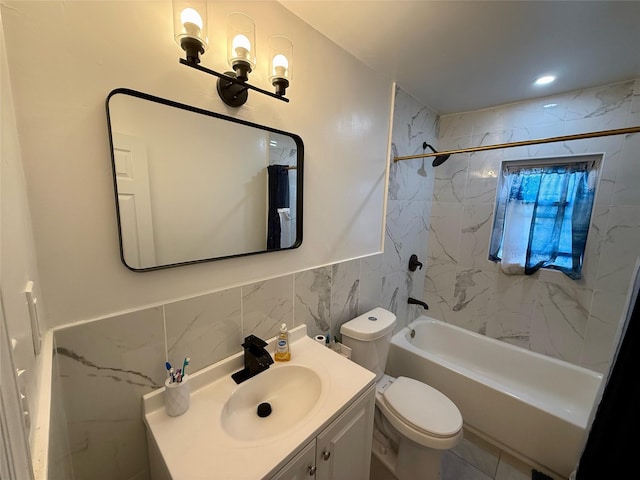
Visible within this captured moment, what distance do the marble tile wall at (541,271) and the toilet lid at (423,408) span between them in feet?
2.91

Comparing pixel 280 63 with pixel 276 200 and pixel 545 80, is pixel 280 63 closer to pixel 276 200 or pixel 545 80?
pixel 276 200

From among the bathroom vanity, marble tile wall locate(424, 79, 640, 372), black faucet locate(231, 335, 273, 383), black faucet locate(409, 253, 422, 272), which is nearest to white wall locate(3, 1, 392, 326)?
black faucet locate(231, 335, 273, 383)

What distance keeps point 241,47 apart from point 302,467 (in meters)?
1.39

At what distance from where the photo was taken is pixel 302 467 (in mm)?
812

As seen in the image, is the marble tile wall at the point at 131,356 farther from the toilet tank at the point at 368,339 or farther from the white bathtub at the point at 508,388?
the white bathtub at the point at 508,388

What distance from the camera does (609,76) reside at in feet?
5.13

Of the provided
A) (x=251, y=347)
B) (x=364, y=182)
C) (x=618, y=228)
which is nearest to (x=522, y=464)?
(x=618, y=228)

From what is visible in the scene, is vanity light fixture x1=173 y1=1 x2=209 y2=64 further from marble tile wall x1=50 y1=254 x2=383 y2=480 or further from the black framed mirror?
marble tile wall x1=50 y1=254 x2=383 y2=480

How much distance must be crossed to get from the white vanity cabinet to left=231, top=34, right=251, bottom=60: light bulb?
1.30 meters

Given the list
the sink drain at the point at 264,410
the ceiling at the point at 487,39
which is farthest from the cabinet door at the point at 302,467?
the ceiling at the point at 487,39

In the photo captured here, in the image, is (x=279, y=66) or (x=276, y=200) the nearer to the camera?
(x=279, y=66)

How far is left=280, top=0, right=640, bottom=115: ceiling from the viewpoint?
109cm

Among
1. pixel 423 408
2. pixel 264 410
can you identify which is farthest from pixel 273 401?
pixel 423 408

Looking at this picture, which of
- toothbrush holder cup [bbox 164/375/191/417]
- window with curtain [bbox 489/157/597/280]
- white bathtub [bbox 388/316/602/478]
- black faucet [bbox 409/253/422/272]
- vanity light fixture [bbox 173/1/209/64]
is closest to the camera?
vanity light fixture [bbox 173/1/209/64]
